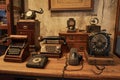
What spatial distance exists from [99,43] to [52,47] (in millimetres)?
477

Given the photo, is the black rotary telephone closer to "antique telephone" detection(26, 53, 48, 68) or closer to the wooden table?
the wooden table

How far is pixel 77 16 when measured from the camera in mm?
1938

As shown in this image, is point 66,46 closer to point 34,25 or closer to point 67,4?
point 34,25

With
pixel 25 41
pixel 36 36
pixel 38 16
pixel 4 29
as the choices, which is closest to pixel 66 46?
pixel 36 36

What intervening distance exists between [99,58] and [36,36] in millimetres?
757

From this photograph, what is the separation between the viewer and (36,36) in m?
1.68

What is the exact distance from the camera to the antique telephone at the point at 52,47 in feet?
4.87

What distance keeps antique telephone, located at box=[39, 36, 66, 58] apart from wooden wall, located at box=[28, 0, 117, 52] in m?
0.41

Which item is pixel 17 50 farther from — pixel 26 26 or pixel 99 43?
pixel 99 43

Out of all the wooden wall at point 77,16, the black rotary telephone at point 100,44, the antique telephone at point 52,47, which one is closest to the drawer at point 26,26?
the antique telephone at point 52,47

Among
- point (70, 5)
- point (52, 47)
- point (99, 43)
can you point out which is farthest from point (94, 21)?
point (52, 47)

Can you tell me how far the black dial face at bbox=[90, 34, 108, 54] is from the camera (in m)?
1.35

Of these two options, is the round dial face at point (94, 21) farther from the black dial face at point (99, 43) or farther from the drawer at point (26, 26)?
the drawer at point (26, 26)

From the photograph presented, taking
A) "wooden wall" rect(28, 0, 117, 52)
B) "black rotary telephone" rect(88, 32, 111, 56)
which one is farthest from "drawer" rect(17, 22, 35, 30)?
"black rotary telephone" rect(88, 32, 111, 56)
